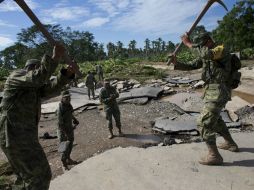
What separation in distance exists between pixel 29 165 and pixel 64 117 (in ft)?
12.1

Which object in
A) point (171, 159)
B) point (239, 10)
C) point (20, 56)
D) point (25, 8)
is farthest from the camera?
point (20, 56)

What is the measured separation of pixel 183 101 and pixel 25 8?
1118 centimetres

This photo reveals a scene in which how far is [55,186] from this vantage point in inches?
230

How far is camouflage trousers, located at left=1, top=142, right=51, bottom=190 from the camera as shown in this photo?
4.25 m

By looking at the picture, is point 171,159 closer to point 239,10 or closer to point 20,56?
point 239,10

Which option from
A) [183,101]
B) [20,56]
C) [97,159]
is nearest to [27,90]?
[97,159]

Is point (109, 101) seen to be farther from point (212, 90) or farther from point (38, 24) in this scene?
point (38, 24)

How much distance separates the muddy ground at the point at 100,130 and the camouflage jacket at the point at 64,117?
845mm

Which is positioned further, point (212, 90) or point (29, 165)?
point (212, 90)

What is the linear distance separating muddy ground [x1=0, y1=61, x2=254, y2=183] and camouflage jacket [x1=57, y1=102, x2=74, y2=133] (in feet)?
2.77

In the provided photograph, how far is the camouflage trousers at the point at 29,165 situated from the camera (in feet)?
14.0

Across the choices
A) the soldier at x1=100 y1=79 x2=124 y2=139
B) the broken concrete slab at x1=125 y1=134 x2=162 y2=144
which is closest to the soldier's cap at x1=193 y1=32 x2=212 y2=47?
the broken concrete slab at x1=125 y1=134 x2=162 y2=144

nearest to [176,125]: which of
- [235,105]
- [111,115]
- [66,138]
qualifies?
[111,115]

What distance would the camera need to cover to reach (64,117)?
794cm
